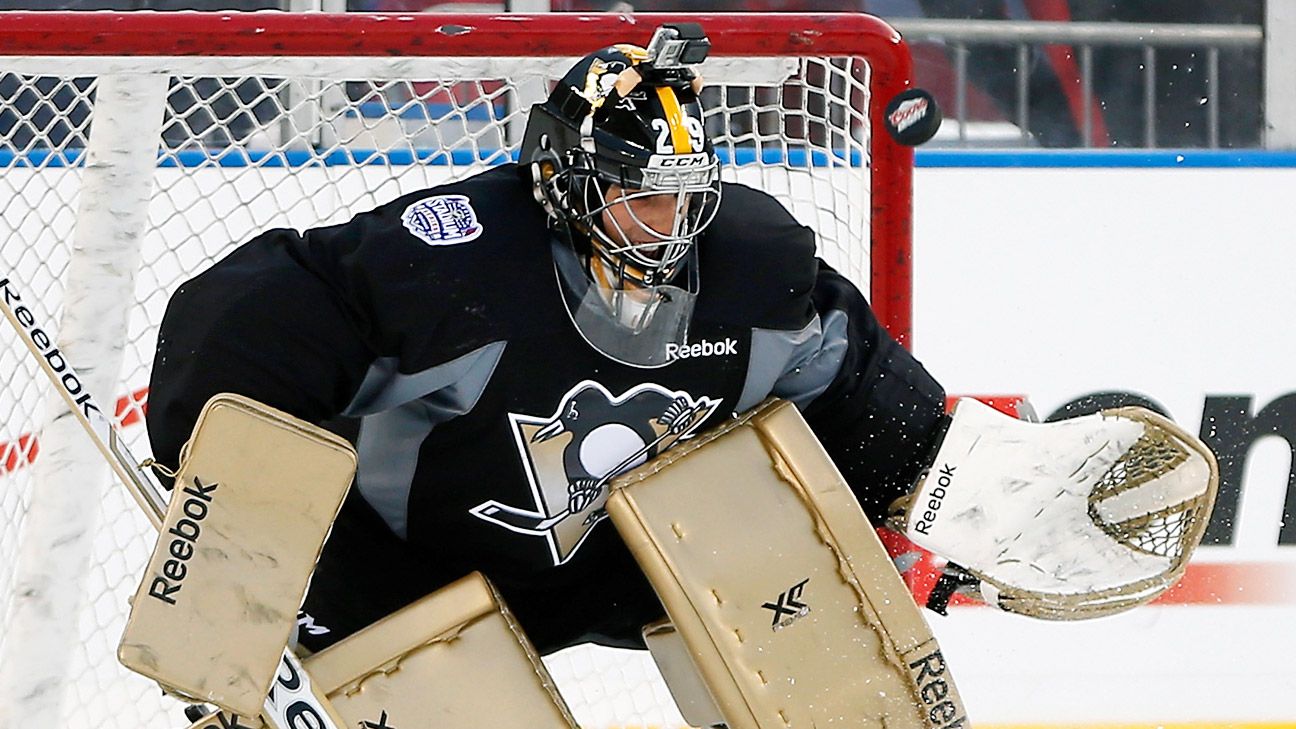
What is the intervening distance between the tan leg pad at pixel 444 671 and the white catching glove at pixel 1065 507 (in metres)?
0.50

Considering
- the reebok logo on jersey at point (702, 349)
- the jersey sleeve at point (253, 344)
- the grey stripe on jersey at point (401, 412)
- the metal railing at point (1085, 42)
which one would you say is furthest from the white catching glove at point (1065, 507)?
the metal railing at point (1085, 42)

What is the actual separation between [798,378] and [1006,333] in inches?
35.3

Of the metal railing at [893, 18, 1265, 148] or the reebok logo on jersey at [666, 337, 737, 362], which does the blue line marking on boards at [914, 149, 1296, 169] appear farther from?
the reebok logo on jersey at [666, 337, 737, 362]

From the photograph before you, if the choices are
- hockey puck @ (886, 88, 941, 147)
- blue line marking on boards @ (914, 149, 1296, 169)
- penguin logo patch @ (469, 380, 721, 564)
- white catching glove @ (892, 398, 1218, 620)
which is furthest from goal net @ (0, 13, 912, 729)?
blue line marking on boards @ (914, 149, 1296, 169)

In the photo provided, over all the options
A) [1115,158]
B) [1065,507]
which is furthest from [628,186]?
[1115,158]

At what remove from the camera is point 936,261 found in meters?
2.71

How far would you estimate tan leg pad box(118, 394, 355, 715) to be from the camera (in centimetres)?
149

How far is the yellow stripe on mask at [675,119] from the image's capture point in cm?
168

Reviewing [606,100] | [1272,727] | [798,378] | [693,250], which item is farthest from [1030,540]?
[1272,727]

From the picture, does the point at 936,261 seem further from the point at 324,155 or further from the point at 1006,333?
the point at 324,155

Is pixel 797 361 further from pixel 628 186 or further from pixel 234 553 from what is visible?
A: pixel 234 553

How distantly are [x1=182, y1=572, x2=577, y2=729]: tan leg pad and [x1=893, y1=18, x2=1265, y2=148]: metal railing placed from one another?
1512mm

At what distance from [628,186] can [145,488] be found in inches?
22.0

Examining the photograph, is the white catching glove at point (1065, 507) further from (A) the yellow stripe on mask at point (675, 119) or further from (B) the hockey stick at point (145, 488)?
(B) the hockey stick at point (145, 488)
